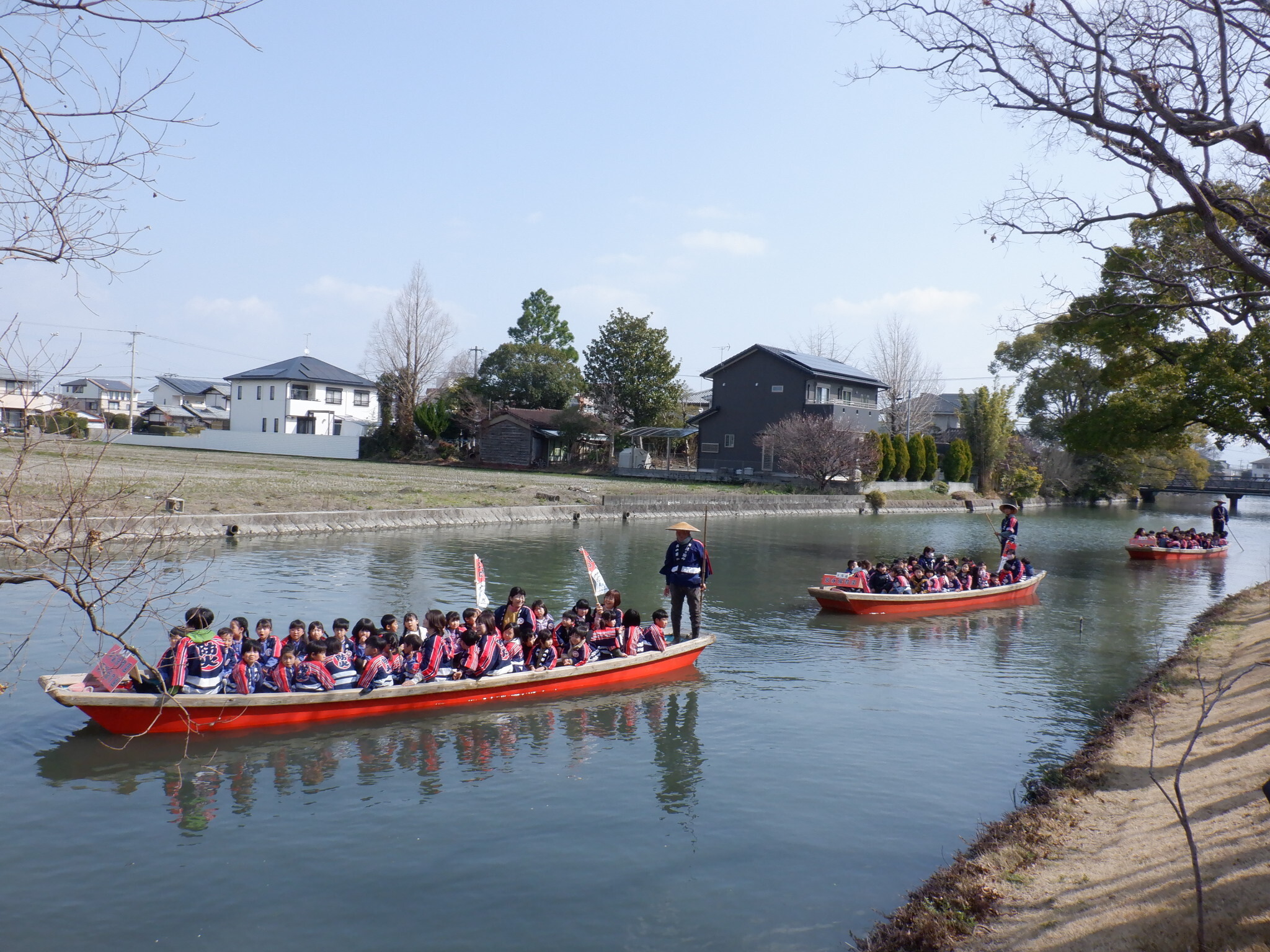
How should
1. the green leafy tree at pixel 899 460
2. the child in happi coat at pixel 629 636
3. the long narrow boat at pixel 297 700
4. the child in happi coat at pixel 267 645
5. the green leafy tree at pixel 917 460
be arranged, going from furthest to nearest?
the green leafy tree at pixel 917 460, the green leafy tree at pixel 899 460, the child in happi coat at pixel 629 636, the child in happi coat at pixel 267 645, the long narrow boat at pixel 297 700

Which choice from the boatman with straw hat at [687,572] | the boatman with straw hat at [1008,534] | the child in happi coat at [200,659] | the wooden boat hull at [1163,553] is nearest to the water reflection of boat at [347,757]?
the child in happi coat at [200,659]

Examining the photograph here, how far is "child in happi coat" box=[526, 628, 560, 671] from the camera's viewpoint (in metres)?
12.3

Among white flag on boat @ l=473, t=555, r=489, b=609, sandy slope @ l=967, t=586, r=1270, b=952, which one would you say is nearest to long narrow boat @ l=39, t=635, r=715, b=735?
white flag on boat @ l=473, t=555, r=489, b=609

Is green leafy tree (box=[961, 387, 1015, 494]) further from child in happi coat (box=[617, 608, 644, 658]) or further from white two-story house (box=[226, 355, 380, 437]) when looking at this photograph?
child in happi coat (box=[617, 608, 644, 658])

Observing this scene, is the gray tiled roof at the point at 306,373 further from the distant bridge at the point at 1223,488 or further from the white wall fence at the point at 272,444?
the distant bridge at the point at 1223,488

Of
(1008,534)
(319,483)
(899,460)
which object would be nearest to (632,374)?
(899,460)

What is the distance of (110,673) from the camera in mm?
9594

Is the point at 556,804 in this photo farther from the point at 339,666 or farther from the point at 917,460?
the point at 917,460

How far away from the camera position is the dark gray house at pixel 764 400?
5553 centimetres

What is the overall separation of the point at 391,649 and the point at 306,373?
60.9 metres

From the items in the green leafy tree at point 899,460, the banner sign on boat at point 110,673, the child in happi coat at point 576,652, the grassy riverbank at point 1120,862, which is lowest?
the grassy riverbank at point 1120,862

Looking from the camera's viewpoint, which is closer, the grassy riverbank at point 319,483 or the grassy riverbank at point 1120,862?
the grassy riverbank at point 1120,862

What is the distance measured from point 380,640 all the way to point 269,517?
16.3 m

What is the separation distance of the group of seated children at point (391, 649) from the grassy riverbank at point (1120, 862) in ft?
19.9
